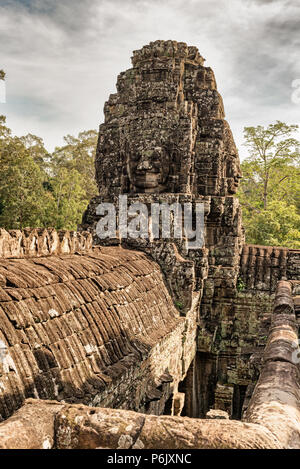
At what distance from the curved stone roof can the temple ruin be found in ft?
0.06

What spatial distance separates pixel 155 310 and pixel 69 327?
11.0 feet

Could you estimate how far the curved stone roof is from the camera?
4156 mm

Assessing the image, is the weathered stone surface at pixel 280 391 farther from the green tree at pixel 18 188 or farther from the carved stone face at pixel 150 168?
the green tree at pixel 18 188

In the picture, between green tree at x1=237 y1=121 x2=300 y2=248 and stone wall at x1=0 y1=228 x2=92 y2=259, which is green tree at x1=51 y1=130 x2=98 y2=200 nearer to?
green tree at x1=237 y1=121 x2=300 y2=248

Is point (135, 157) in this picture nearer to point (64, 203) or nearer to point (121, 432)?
point (121, 432)

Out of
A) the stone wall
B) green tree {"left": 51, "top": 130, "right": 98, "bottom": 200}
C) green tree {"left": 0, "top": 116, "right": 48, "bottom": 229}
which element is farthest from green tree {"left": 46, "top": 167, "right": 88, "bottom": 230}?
the stone wall

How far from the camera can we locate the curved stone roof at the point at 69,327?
13.6 ft

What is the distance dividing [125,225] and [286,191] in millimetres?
19873

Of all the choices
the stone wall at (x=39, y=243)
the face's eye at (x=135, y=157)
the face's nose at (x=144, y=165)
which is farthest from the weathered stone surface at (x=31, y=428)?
the face's eye at (x=135, y=157)

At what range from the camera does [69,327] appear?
519cm

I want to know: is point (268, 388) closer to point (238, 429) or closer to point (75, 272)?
point (238, 429)

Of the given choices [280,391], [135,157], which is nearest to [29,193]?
Answer: [135,157]

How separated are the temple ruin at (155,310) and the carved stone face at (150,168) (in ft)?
0.14

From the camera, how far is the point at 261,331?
7465mm
